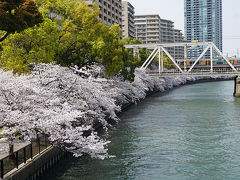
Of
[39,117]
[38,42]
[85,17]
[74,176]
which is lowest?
[74,176]

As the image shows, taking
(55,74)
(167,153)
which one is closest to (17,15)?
(55,74)

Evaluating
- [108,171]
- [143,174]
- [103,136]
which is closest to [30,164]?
[108,171]

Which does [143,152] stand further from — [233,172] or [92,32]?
[92,32]

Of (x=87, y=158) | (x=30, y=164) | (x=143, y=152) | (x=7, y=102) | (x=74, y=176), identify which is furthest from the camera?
(x=143, y=152)

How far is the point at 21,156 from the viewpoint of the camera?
15680mm

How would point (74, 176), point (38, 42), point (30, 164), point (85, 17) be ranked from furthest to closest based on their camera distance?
1. point (85, 17)
2. point (38, 42)
3. point (74, 176)
4. point (30, 164)

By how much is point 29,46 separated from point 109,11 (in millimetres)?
60929

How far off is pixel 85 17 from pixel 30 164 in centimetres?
2000

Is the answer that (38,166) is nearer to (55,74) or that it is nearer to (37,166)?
(37,166)

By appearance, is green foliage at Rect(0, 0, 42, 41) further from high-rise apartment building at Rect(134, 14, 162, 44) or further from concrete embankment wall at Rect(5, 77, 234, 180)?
high-rise apartment building at Rect(134, 14, 162, 44)

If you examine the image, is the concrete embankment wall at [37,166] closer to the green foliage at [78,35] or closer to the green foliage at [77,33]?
the green foliage at [78,35]

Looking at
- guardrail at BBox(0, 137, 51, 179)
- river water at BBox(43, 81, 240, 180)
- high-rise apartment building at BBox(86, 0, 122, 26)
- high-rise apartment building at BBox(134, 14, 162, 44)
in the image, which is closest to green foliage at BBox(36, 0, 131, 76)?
river water at BBox(43, 81, 240, 180)

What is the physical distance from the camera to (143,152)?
22844 mm

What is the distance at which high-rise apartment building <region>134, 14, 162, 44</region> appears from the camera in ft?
632
